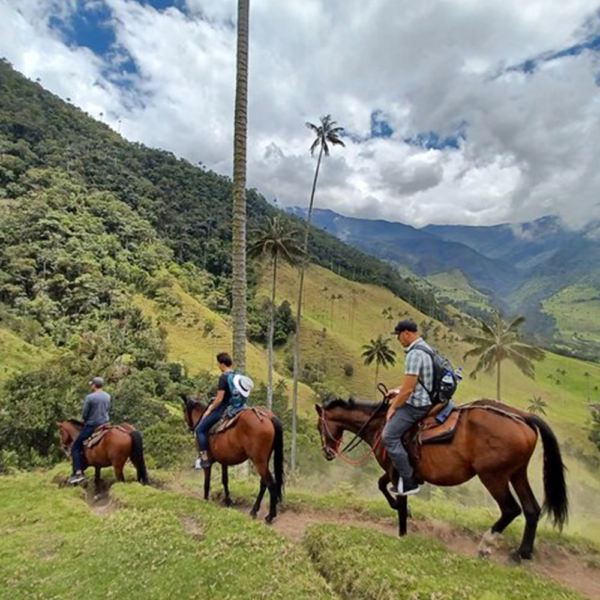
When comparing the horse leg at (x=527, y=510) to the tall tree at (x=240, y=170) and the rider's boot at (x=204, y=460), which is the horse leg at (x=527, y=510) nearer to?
the rider's boot at (x=204, y=460)

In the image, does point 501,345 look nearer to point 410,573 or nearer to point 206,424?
point 206,424

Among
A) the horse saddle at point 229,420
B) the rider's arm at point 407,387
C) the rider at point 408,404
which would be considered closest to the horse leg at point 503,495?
the rider at point 408,404

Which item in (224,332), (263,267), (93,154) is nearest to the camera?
(224,332)

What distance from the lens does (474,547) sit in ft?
27.7

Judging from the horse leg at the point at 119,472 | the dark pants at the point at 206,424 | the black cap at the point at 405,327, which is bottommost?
the horse leg at the point at 119,472

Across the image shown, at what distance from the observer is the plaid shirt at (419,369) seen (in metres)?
7.38

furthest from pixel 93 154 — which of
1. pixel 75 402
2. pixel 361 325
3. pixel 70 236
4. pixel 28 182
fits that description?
pixel 75 402

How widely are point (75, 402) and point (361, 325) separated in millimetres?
113997

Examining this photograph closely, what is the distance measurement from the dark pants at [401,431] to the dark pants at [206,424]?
4071 millimetres

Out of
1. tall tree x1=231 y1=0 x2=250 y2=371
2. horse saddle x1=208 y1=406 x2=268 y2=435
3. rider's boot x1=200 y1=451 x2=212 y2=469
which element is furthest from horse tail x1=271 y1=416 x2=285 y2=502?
tall tree x1=231 y1=0 x2=250 y2=371

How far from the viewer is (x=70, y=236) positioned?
81.5m

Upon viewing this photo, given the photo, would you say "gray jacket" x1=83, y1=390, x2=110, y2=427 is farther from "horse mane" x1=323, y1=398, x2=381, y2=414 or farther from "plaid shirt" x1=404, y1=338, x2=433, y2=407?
"plaid shirt" x1=404, y1=338, x2=433, y2=407

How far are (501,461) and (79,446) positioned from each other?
10382 mm

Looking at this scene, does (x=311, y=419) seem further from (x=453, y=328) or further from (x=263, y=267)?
(x=453, y=328)
